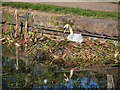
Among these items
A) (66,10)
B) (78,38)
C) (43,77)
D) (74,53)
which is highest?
(66,10)

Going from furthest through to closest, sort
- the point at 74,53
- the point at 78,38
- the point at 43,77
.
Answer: the point at 78,38, the point at 74,53, the point at 43,77

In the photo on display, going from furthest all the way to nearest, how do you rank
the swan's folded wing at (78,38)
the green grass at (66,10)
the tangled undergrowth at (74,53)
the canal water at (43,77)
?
the green grass at (66,10) < the swan's folded wing at (78,38) < the tangled undergrowth at (74,53) < the canal water at (43,77)

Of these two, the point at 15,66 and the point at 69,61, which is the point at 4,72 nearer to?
the point at 15,66

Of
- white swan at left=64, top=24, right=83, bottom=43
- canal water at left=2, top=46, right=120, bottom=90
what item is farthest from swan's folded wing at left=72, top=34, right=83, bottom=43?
canal water at left=2, top=46, right=120, bottom=90

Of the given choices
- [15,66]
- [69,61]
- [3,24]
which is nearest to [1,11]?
[3,24]

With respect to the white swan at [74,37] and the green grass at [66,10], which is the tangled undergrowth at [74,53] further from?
the green grass at [66,10]

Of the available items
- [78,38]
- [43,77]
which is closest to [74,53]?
[78,38]

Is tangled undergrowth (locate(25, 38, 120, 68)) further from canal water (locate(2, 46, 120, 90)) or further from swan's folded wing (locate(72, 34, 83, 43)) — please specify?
canal water (locate(2, 46, 120, 90))

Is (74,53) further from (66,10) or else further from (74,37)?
(66,10)

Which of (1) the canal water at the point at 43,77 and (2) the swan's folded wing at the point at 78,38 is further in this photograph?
(2) the swan's folded wing at the point at 78,38

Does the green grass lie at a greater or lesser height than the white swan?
greater

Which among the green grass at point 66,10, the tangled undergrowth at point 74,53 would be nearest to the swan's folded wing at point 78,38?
the tangled undergrowth at point 74,53

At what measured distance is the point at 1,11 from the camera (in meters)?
5.75

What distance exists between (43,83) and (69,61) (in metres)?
1.06
